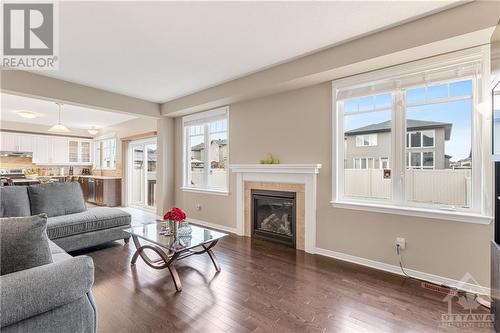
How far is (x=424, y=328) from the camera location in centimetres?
181

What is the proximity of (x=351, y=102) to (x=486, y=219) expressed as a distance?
1.91 metres

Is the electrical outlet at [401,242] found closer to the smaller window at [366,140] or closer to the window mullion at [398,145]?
the window mullion at [398,145]

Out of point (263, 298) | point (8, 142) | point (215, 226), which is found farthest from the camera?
point (8, 142)

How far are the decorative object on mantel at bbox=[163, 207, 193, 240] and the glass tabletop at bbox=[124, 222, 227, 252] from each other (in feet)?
0.16

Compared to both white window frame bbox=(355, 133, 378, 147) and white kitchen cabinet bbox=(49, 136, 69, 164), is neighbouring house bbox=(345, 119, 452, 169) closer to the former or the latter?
white window frame bbox=(355, 133, 378, 147)

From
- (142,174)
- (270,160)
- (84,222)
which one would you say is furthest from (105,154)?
(270,160)

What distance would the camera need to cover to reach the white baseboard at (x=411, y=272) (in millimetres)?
2302

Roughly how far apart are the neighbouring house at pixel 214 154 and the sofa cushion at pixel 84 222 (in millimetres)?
1897

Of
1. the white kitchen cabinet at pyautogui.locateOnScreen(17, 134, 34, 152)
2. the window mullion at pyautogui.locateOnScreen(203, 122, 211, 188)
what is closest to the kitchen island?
the white kitchen cabinet at pyautogui.locateOnScreen(17, 134, 34, 152)

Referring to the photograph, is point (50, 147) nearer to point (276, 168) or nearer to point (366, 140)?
point (276, 168)

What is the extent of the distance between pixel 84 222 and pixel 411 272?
423cm

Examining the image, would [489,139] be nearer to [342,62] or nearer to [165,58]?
[342,62]

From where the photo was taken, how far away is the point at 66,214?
11.3 feet

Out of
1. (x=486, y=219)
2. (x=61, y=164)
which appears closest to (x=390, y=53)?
(x=486, y=219)
